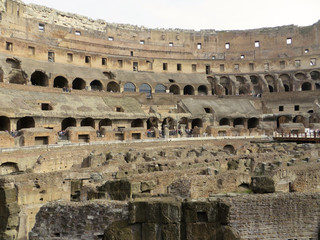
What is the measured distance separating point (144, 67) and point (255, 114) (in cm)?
2030

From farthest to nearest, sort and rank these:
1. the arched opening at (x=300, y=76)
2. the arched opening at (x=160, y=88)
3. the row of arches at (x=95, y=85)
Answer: the arched opening at (x=300, y=76)
the arched opening at (x=160, y=88)
the row of arches at (x=95, y=85)

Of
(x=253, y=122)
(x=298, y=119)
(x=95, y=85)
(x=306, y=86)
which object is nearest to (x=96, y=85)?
(x=95, y=85)

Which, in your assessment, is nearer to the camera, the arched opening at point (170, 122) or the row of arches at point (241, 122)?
the arched opening at point (170, 122)

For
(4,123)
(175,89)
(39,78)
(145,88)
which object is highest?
(39,78)

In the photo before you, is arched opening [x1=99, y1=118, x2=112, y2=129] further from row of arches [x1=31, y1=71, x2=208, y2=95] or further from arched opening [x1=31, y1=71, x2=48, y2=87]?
arched opening [x1=31, y1=71, x2=48, y2=87]

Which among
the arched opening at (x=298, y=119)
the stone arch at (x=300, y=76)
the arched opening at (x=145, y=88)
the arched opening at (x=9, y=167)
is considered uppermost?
the stone arch at (x=300, y=76)

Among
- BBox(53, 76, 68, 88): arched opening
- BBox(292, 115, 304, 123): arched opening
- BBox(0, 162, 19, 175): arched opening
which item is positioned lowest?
BBox(0, 162, 19, 175): arched opening

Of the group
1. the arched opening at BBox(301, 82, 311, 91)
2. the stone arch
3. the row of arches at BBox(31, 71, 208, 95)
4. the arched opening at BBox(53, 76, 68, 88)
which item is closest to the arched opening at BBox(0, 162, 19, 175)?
the row of arches at BBox(31, 71, 208, 95)

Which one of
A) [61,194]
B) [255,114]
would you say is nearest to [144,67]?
[255,114]

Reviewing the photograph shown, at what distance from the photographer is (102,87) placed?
A: 4131cm

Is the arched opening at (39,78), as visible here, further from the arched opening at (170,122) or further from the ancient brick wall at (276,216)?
the ancient brick wall at (276,216)

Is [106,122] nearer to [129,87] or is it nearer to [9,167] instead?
[129,87]

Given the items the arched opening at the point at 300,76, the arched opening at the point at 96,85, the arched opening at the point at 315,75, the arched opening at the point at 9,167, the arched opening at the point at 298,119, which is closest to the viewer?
the arched opening at the point at 9,167

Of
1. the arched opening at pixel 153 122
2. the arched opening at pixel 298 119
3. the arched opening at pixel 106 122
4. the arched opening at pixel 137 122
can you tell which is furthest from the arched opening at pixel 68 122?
the arched opening at pixel 298 119
